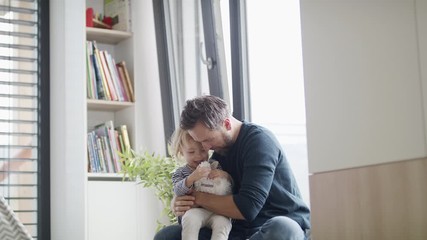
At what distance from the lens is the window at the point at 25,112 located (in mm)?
3994

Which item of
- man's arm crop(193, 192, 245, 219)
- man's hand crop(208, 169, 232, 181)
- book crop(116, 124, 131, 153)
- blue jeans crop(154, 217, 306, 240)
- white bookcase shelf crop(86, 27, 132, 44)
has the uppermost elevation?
white bookcase shelf crop(86, 27, 132, 44)

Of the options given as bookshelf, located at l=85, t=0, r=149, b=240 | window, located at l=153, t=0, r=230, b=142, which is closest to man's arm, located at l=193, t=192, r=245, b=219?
window, located at l=153, t=0, r=230, b=142

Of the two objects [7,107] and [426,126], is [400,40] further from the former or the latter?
[7,107]

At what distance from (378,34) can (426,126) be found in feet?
0.90

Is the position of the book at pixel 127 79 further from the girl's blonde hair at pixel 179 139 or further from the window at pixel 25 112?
the girl's blonde hair at pixel 179 139

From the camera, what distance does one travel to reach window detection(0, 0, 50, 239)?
399cm

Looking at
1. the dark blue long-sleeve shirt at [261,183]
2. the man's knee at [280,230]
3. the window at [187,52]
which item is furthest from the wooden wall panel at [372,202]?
the window at [187,52]

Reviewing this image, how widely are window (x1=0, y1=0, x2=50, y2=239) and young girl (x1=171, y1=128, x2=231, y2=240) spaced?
158 cm

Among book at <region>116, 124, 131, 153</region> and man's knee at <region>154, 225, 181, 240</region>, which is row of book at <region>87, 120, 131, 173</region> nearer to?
book at <region>116, 124, 131, 153</region>

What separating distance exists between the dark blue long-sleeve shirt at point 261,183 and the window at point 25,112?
6.11ft

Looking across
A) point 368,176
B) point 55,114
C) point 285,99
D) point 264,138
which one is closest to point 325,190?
point 368,176

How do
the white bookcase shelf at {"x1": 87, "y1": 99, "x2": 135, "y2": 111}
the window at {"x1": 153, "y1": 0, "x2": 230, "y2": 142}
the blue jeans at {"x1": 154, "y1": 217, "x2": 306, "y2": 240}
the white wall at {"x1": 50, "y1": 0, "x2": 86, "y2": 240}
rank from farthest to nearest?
the white bookcase shelf at {"x1": 87, "y1": 99, "x2": 135, "y2": 111}
the white wall at {"x1": 50, "y1": 0, "x2": 86, "y2": 240}
the window at {"x1": 153, "y1": 0, "x2": 230, "y2": 142}
the blue jeans at {"x1": 154, "y1": 217, "x2": 306, "y2": 240}

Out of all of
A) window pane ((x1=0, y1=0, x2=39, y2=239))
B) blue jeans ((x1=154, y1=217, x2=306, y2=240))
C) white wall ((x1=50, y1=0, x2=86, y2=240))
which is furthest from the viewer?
window pane ((x1=0, y1=0, x2=39, y2=239))

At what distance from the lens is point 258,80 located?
3.32 m
